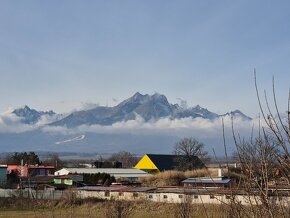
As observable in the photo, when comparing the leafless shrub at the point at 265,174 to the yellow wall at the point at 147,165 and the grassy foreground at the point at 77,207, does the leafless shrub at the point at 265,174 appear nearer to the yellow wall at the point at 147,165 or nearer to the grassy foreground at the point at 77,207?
the grassy foreground at the point at 77,207

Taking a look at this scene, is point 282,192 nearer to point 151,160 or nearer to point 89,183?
point 89,183

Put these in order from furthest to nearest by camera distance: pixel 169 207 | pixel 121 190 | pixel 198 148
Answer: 1. pixel 198 148
2. pixel 121 190
3. pixel 169 207

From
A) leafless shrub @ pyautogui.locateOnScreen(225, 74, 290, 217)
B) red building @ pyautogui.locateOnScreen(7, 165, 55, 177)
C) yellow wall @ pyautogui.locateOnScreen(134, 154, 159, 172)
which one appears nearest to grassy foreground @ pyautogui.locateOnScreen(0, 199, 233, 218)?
red building @ pyautogui.locateOnScreen(7, 165, 55, 177)

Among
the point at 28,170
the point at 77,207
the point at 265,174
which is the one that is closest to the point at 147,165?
the point at 28,170

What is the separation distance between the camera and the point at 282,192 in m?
4.75

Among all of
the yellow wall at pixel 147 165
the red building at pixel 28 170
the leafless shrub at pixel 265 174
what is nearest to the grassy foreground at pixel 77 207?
the red building at pixel 28 170

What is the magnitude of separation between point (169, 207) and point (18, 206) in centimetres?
1541

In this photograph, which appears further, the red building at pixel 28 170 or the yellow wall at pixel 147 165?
the yellow wall at pixel 147 165

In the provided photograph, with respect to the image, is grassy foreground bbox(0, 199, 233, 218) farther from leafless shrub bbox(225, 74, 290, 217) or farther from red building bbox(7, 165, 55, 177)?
leafless shrub bbox(225, 74, 290, 217)

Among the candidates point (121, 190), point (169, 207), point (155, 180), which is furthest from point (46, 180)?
point (169, 207)

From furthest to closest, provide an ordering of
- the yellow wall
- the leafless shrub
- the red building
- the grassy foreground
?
1. the yellow wall
2. the red building
3. the grassy foreground
4. the leafless shrub

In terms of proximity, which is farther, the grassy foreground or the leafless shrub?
the grassy foreground

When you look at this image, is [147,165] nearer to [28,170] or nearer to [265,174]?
[28,170]

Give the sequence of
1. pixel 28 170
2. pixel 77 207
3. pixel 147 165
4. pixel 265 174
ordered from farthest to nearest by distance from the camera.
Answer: pixel 147 165
pixel 28 170
pixel 77 207
pixel 265 174
